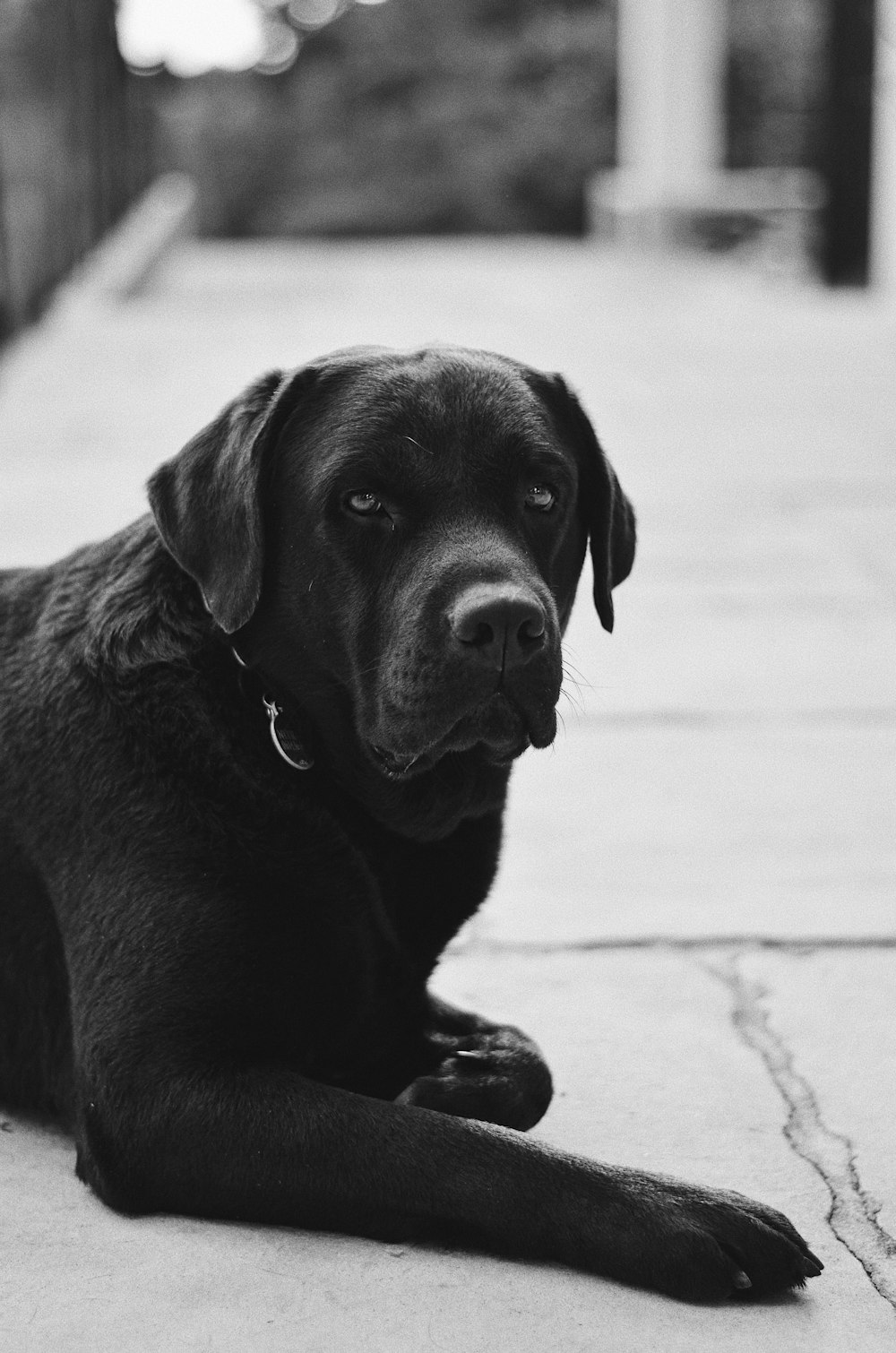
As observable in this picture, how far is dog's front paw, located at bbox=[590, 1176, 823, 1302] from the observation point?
213 centimetres

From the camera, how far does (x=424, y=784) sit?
2.64m

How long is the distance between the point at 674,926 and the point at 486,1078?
3.23 ft

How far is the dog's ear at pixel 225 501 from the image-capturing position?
2.55 meters

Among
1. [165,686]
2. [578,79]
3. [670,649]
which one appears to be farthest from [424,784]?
[578,79]

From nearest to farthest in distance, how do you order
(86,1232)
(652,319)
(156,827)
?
(86,1232)
(156,827)
(652,319)

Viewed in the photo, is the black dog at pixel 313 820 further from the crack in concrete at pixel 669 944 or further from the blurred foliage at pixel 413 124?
the blurred foliage at pixel 413 124

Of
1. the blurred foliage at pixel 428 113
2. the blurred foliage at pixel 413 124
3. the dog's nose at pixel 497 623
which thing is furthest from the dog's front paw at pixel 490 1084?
the blurred foliage at pixel 413 124

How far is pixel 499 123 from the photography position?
30438 millimetres

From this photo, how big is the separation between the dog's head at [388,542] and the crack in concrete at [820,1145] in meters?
0.71

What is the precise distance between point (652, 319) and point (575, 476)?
12303mm

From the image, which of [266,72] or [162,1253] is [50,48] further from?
[266,72]

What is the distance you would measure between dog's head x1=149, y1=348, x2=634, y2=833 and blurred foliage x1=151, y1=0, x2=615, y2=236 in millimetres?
26804

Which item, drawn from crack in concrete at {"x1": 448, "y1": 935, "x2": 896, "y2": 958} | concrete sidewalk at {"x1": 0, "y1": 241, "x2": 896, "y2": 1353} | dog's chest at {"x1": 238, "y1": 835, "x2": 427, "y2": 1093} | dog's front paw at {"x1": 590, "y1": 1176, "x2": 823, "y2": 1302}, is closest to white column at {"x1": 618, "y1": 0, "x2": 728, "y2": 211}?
concrete sidewalk at {"x1": 0, "y1": 241, "x2": 896, "y2": 1353}

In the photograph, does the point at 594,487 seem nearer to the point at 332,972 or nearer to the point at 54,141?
the point at 332,972
